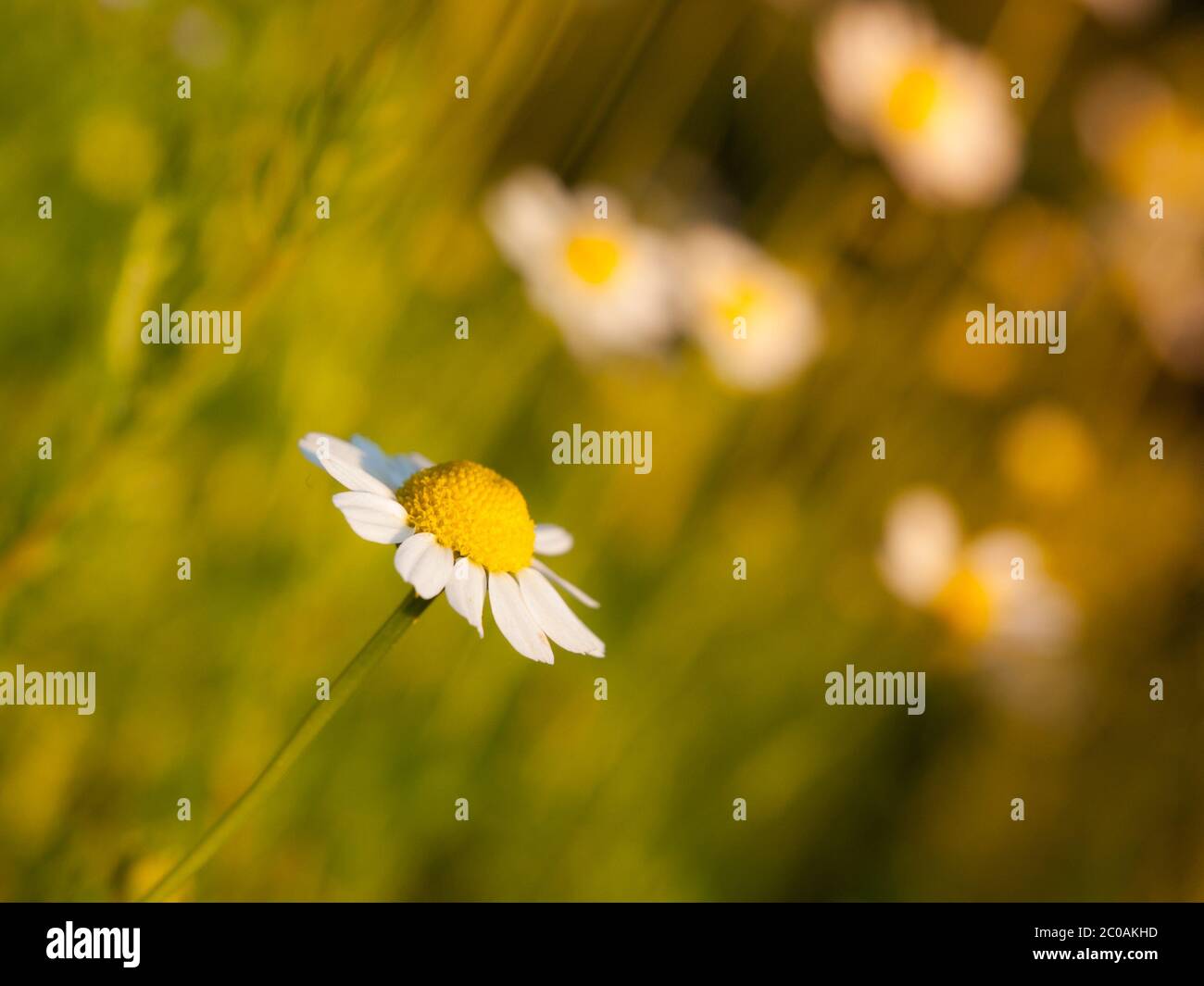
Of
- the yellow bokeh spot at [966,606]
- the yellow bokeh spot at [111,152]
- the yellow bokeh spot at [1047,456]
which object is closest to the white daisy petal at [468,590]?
the yellow bokeh spot at [111,152]

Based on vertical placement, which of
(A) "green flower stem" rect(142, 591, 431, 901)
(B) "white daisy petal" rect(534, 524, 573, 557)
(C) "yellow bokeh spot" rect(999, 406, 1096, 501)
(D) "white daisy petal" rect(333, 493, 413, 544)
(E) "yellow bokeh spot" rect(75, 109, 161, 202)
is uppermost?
(E) "yellow bokeh spot" rect(75, 109, 161, 202)

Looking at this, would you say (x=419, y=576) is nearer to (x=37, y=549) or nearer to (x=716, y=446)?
(x=37, y=549)

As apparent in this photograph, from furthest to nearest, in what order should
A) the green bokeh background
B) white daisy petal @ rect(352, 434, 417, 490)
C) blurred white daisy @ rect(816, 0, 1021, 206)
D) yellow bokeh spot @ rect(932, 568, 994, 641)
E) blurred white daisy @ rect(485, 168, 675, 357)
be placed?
1. blurred white daisy @ rect(816, 0, 1021, 206)
2. blurred white daisy @ rect(485, 168, 675, 357)
3. yellow bokeh spot @ rect(932, 568, 994, 641)
4. the green bokeh background
5. white daisy petal @ rect(352, 434, 417, 490)

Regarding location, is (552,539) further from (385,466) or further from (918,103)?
(918,103)

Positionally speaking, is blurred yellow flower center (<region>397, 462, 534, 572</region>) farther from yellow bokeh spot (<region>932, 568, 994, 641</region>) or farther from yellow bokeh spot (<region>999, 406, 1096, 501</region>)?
yellow bokeh spot (<region>999, 406, 1096, 501</region>)

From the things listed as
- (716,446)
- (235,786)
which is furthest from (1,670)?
(716,446)

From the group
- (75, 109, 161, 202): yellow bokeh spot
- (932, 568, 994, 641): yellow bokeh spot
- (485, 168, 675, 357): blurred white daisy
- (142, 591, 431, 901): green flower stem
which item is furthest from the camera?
(485, 168, 675, 357): blurred white daisy

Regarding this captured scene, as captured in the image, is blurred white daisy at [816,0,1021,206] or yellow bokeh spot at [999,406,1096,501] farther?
yellow bokeh spot at [999,406,1096,501]

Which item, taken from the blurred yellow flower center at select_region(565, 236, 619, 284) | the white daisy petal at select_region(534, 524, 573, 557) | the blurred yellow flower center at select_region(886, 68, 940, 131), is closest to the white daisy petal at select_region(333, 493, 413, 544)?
the white daisy petal at select_region(534, 524, 573, 557)
